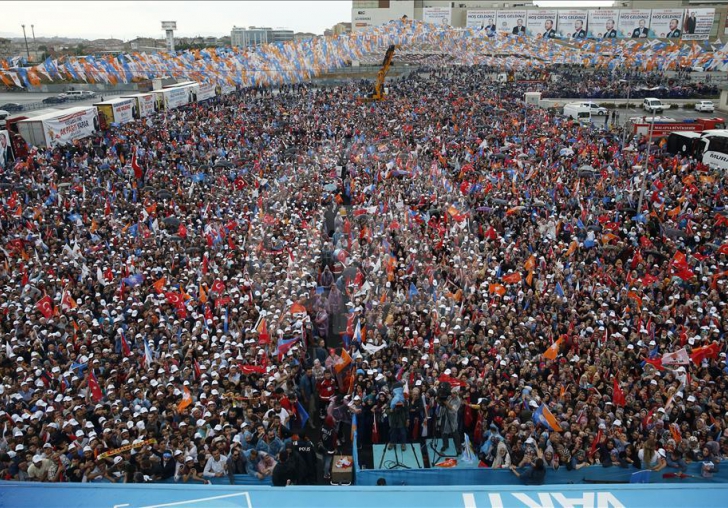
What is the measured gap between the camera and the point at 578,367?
9070 mm

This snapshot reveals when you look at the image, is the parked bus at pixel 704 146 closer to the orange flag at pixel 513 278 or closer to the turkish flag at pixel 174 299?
the orange flag at pixel 513 278

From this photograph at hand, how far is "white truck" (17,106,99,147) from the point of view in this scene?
912 inches

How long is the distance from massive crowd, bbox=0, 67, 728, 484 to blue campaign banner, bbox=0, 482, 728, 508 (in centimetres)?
258

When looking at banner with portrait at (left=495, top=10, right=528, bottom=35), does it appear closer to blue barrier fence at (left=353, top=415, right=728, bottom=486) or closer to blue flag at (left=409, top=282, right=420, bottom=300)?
blue flag at (left=409, top=282, right=420, bottom=300)

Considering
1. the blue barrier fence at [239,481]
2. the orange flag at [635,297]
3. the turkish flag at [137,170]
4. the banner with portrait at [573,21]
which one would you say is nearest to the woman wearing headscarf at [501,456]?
the blue barrier fence at [239,481]

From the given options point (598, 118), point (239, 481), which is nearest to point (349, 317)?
point (239, 481)

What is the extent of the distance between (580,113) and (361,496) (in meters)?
35.8

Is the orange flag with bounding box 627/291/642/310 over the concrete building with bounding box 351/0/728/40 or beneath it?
beneath

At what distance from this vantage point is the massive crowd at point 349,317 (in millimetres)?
7383

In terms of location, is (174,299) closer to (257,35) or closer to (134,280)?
Answer: (134,280)

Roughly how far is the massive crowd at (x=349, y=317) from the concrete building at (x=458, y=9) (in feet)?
122

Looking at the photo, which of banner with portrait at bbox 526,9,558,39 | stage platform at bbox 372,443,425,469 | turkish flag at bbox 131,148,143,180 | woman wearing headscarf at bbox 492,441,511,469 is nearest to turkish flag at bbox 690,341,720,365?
woman wearing headscarf at bbox 492,441,511,469

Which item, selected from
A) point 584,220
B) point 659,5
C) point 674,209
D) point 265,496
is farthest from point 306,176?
point 659,5

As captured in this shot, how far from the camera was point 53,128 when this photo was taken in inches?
930
